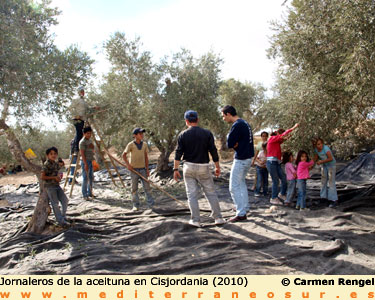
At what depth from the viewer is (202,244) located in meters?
4.87

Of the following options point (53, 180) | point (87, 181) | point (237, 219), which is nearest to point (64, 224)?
point (53, 180)

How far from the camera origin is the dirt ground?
4.16 m

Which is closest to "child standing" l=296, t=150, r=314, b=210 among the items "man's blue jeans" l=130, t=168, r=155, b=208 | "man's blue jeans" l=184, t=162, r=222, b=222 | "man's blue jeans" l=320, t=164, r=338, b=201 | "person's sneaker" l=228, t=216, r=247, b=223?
"man's blue jeans" l=320, t=164, r=338, b=201

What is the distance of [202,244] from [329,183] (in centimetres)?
432

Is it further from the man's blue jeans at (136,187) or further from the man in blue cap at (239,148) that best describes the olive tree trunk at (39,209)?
the man in blue cap at (239,148)

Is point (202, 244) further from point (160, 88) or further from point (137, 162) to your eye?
point (160, 88)

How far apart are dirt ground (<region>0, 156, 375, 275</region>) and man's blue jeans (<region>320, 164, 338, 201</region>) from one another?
332mm

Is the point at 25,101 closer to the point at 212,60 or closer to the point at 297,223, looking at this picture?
the point at 297,223

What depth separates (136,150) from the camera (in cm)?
788

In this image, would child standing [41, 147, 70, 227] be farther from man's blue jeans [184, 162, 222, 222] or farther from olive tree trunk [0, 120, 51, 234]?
man's blue jeans [184, 162, 222, 222]

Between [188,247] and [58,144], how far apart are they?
94.0ft

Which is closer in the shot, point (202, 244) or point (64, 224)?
point (202, 244)

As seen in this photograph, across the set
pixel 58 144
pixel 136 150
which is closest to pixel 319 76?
pixel 136 150

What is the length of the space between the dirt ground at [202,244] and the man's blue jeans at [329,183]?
1.09 ft
